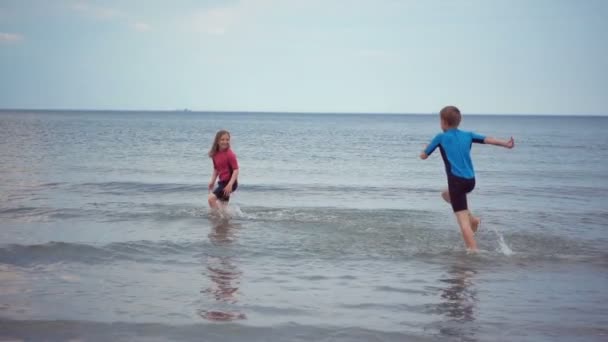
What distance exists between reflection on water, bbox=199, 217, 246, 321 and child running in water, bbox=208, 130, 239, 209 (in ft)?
3.01

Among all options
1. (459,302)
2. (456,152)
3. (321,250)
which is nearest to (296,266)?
(321,250)

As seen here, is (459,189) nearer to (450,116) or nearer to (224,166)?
(450,116)

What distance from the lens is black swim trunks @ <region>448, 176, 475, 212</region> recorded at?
771 cm

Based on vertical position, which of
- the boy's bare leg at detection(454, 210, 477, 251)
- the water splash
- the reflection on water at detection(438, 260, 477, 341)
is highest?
the boy's bare leg at detection(454, 210, 477, 251)

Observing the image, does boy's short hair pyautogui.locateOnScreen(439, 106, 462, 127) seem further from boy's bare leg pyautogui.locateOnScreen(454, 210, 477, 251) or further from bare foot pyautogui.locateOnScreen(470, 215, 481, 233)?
bare foot pyautogui.locateOnScreen(470, 215, 481, 233)

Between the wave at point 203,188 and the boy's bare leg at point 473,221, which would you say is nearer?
the boy's bare leg at point 473,221

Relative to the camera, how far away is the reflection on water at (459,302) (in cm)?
521

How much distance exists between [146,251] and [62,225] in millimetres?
2784

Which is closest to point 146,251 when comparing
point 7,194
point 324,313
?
point 324,313

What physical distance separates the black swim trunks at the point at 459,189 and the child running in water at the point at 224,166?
4.24 metres

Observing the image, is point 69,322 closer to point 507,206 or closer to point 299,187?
point 507,206

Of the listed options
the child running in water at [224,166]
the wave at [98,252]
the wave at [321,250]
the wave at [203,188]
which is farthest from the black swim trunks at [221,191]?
the wave at [203,188]

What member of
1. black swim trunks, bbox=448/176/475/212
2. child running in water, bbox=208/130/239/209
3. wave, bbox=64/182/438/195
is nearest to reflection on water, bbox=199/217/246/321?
child running in water, bbox=208/130/239/209

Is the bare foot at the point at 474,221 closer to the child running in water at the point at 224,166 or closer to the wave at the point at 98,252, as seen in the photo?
the wave at the point at 98,252
